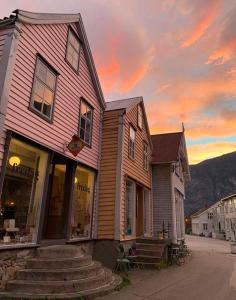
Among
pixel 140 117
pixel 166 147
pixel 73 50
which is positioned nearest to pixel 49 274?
pixel 73 50

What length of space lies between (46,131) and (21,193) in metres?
2.17

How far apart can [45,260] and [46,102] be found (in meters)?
5.09

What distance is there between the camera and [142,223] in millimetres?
17516

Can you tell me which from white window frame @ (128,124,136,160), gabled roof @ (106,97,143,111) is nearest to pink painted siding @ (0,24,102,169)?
gabled roof @ (106,97,143,111)

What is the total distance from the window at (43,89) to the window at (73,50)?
65.0 inches

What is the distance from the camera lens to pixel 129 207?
14.8 m

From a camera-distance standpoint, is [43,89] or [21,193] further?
[43,89]

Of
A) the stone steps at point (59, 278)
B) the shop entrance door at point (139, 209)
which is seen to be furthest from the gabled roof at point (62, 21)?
the stone steps at point (59, 278)

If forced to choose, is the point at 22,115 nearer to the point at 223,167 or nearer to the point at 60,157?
the point at 60,157

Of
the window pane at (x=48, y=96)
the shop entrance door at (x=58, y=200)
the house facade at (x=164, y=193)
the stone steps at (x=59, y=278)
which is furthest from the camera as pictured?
the house facade at (x=164, y=193)

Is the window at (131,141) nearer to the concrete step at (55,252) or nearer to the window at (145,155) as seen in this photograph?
the window at (145,155)

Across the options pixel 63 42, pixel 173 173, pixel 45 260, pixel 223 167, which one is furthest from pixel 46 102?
pixel 223 167

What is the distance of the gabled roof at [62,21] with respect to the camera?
27.9 ft

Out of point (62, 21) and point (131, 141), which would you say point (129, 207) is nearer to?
point (131, 141)
